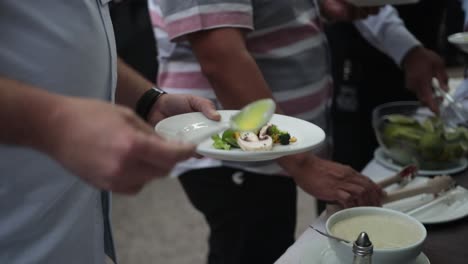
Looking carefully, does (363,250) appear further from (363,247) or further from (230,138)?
(230,138)

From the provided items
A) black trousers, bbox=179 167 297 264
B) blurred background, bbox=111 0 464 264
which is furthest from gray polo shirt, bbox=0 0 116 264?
blurred background, bbox=111 0 464 264

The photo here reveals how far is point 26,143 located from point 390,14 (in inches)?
48.5

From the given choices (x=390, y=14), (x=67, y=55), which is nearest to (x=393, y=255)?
(x=67, y=55)

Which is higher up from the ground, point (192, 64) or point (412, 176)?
point (192, 64)

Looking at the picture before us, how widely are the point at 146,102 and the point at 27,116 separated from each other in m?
0.42

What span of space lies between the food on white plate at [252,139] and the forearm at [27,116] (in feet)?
1.03

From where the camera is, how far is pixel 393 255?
723mm

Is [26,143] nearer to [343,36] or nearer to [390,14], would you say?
[390,14]

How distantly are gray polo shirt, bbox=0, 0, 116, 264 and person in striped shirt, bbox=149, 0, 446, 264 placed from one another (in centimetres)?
30

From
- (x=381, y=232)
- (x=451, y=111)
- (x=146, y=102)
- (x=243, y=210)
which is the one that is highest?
(x=146, y=102)

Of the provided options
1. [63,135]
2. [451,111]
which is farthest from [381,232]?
[451,111]

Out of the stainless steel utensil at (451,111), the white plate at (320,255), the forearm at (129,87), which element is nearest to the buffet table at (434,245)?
the white plate at (320,255)

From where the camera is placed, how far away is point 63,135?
403 millimetres

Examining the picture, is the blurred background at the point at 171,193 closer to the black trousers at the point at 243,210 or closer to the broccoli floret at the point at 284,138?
the black trousers at the point at 243,210
